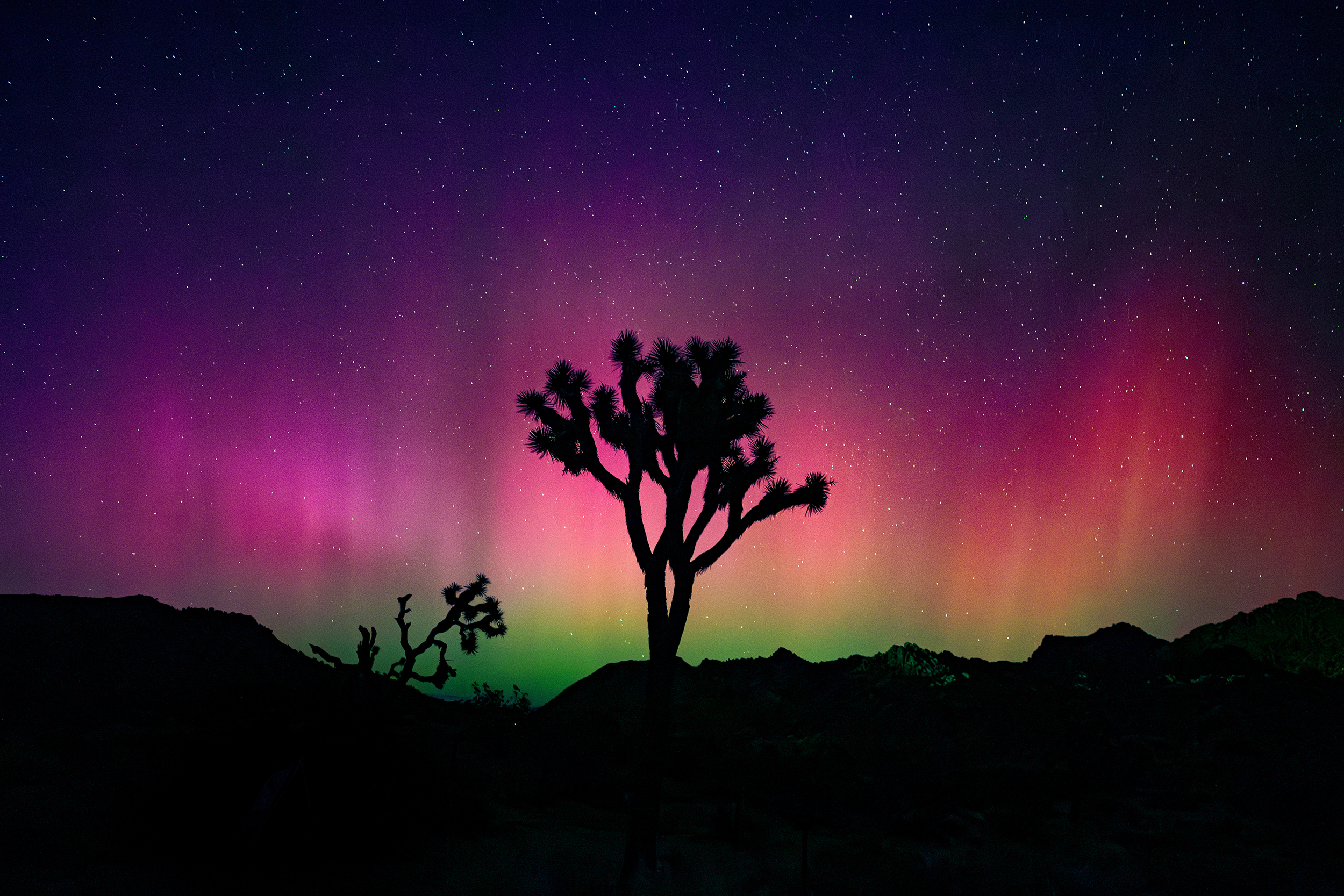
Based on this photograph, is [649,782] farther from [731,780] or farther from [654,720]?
[731,780]

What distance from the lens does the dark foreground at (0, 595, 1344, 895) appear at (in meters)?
12.9

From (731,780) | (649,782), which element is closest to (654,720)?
(649,782)

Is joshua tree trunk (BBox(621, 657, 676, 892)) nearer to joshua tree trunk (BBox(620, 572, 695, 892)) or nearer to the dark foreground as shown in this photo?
joshua tree trunk (BBox(620, 572, 695, 892))

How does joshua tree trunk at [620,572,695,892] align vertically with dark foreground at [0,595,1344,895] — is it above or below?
above

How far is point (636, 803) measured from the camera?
1182cm

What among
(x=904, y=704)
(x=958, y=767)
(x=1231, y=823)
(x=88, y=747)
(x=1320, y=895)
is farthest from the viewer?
(x=904, y=704)

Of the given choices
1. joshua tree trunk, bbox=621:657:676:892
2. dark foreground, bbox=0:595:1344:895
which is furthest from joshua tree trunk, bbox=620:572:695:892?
dark foreground, bbox=0:595:1344:895

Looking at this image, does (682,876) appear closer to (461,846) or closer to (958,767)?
(461,846)

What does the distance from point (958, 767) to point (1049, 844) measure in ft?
35.5

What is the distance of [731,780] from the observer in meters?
25.8

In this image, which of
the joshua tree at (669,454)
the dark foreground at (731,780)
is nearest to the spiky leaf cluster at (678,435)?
the joshua tree at (669,454)

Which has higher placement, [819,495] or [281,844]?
[819,495]

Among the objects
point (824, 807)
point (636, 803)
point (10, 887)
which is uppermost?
point (636, 803)

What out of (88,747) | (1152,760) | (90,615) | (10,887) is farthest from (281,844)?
(90,615)
